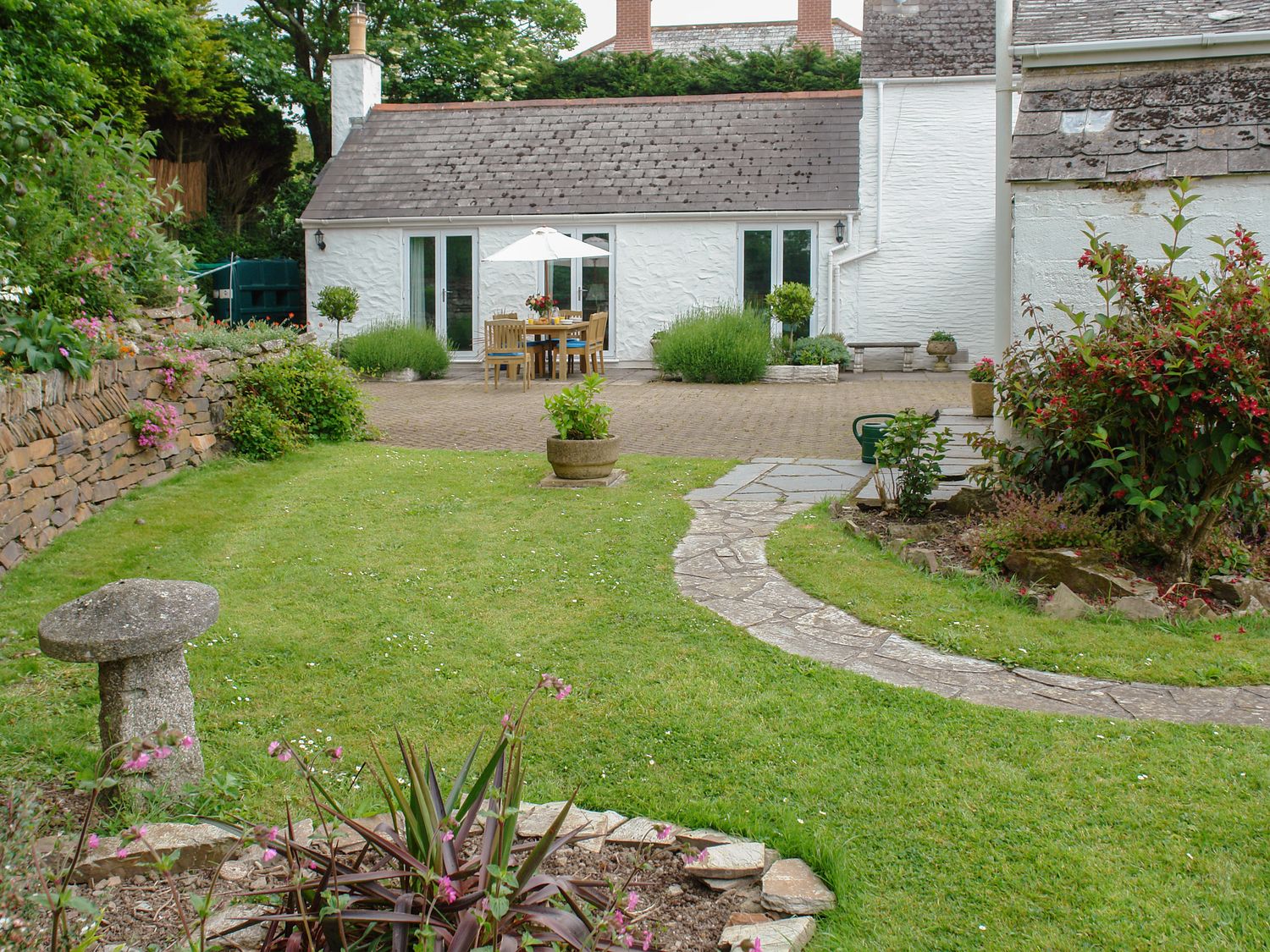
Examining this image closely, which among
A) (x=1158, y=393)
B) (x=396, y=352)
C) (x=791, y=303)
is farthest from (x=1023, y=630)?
(x=396, y=352)

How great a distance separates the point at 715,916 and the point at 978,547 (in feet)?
13.0

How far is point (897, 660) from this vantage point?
5.39 metres

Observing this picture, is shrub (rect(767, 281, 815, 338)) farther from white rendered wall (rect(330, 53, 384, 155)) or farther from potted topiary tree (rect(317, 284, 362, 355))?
white rendered wall (rect(330, 53, 384, 155))

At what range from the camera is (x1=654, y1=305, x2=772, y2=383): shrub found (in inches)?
689

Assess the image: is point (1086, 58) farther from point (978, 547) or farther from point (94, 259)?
point (94, 259)

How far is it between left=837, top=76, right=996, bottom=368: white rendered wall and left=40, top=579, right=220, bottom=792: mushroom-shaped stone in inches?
675

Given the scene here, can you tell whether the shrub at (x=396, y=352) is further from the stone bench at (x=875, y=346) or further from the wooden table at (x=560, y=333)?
the stone bench at (x=875, y=346)

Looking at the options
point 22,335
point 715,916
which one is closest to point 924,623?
point 715,916

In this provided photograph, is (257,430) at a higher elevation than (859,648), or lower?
higher

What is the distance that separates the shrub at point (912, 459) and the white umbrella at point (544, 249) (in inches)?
410

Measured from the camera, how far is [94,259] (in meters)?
9.23

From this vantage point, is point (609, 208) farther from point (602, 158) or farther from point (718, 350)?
point (718, 350)

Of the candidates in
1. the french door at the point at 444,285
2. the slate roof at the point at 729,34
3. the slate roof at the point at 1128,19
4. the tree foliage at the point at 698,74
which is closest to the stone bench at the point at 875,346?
the french door at the point at 444,285

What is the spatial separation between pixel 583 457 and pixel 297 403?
3.53 metres
